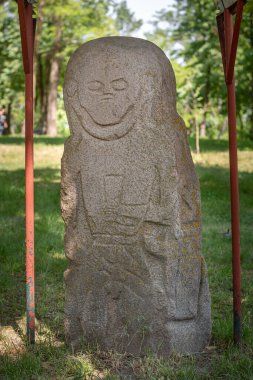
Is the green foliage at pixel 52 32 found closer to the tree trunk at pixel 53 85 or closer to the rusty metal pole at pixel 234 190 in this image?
the tree trunk at pixel 53 85

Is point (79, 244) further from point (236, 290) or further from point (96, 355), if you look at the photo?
point (236, 290)

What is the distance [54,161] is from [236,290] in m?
12.2

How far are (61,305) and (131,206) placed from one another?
1.76 meters

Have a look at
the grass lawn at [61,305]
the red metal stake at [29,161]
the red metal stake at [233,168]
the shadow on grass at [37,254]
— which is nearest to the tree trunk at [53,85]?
the grass lawn at [61,305]

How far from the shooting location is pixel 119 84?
4.60 m

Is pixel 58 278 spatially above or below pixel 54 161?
below

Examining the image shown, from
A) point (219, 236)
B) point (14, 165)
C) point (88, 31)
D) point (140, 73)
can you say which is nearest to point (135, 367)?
point (140, 73)

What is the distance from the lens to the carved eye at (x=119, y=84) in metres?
4.58

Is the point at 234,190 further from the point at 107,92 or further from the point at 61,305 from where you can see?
→ the point at 61,305

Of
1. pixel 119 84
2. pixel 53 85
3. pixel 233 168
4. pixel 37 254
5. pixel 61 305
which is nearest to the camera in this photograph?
pixel 119 84

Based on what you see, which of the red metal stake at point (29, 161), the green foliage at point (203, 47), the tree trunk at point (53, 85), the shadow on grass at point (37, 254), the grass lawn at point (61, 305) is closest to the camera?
the grass lawn at point (61, 305)

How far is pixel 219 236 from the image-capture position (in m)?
8.71

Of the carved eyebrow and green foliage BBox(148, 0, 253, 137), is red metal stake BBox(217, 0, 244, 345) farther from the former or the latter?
green foliage BBox(148, 0, 253, 137)

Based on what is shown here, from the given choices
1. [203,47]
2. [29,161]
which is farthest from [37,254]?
[203,47]
